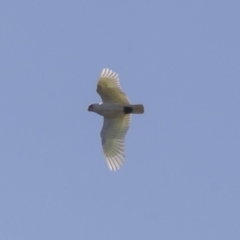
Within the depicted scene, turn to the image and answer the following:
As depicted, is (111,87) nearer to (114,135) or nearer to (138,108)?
(138,108)

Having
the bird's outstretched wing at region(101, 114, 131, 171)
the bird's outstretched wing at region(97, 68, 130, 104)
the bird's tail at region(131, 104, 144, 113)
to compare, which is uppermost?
the bird's outstretched wing at region(97, 68, 130, 104)

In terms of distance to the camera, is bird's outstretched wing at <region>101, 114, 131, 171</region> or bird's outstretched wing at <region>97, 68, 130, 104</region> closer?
bird's outstretched wing at <region>97, 68, 130, 104</region>

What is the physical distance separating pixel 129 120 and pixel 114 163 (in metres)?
1.50

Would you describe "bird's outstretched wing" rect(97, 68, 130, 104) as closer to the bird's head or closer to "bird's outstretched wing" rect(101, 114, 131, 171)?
the bird's head

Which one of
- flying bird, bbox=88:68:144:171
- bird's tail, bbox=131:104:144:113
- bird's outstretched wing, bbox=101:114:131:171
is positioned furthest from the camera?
bird's outstretched wing, bbox=101:114:131:171

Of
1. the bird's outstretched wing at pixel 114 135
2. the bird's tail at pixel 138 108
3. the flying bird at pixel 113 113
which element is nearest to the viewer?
the bird's tail at pixel 138 108

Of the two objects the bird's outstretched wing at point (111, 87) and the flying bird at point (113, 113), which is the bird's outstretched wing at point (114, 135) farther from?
the bird's outstretched wing at point (111, 87)

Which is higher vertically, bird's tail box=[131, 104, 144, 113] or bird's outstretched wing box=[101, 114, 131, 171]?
bird's tail box=[131, 104, 144, 113]

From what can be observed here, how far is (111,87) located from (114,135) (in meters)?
1.64

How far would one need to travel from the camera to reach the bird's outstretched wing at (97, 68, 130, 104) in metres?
36.7

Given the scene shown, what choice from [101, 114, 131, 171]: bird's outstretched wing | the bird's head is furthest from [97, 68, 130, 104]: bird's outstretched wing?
[101, 114, 131, 171]: bird's outstretched wing

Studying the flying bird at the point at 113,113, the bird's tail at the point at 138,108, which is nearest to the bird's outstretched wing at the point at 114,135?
the flying bird at the point at 113,113

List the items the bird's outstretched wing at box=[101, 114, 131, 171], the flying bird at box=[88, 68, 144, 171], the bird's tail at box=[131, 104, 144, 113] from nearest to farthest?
the bird's tail at box=[131, 104, 144, 113]
the flying bird at box=[88, 68, 144, 171]
the bird's outstretched wing at box=[101, 114, 131, 171]

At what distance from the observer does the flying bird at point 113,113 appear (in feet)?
120
